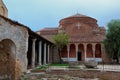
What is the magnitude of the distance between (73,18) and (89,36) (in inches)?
192

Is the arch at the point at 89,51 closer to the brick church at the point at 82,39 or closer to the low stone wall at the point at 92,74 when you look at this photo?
the brick church at the point at 82,39

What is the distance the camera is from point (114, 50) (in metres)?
32.5

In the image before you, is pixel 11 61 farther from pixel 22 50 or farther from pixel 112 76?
pixel 112 76

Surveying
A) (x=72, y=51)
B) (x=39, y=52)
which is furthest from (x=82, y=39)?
(x=39, y=52)

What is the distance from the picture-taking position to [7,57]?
627 inches

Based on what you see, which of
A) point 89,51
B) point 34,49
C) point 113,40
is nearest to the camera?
point 34,49

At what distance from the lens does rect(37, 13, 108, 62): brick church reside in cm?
3781

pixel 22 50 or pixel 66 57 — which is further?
pixel 66 57

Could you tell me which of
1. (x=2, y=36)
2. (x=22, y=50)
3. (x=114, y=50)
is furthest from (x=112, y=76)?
(x=114, y=50)

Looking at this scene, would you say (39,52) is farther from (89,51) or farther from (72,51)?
(89,51)

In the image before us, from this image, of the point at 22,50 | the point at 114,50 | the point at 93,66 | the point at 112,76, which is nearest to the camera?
the point at 22,50

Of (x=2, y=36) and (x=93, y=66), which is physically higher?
(x=2, y=36)

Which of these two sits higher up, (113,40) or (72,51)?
(113,40)

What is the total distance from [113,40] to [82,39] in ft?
23.7
